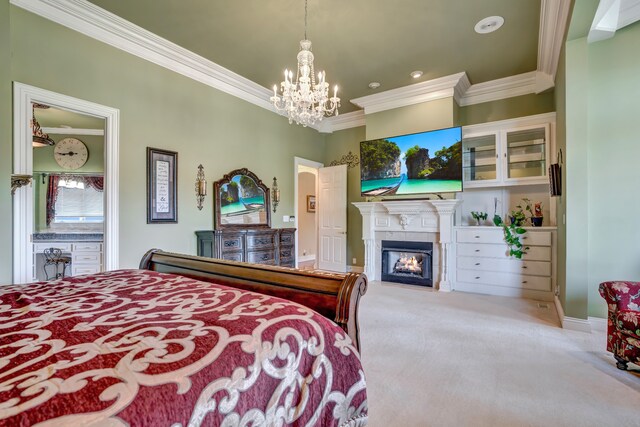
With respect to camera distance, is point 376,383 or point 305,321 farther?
point 376,383

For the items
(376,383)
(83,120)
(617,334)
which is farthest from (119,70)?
(617,334)

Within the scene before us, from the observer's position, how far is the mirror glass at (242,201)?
4.54 meters

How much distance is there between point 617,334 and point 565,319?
875 mm

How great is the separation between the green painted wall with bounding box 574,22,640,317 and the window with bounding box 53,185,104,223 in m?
7.09

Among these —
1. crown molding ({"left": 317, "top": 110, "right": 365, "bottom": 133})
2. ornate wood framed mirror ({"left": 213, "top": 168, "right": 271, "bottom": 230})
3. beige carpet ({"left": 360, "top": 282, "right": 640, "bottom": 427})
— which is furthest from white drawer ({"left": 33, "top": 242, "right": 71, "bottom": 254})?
crown molding ({"left": 317, "top": 110, "right": 365, "bottom": 133})

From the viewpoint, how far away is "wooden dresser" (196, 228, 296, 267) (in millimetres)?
4090

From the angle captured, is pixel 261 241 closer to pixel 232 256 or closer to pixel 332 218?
pixel 232 256

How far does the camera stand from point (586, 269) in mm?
2967

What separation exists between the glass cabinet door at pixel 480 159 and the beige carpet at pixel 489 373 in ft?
7.06

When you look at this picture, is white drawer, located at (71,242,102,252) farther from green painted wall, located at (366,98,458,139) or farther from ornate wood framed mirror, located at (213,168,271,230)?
green painted wall, located at (366,98,458,139)

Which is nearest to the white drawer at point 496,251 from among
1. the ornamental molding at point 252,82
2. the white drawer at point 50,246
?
the ornamental molding at point 252,82

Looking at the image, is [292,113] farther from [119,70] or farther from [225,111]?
[119,70]

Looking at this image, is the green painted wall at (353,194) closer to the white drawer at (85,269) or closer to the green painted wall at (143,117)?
the green painted wall at (143,117)

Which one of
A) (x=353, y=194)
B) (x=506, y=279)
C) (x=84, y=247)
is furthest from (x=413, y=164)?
(x=84, y=247)
